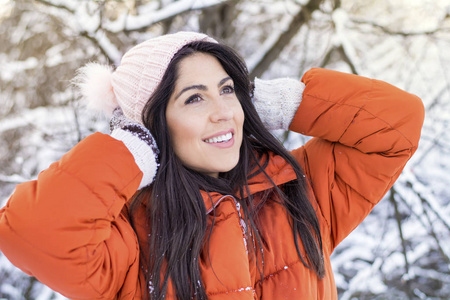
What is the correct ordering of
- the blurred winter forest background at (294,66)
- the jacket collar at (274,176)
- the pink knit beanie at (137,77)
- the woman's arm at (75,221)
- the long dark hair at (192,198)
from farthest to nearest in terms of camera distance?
the blurred winter forest background at (294,66) < the jacket collar at (274,176) < the pink knit beanie at (137,77) < the long dark hair at (192,198) < the woman's arm at (75,221)

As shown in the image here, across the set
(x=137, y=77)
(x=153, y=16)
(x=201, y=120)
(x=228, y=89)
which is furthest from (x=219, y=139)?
(x=153, y=16)

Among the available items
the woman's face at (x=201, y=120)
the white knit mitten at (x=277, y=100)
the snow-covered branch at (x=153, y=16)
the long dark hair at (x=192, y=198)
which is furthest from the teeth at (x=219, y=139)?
the snow-covered branch at (x=153, y=16)

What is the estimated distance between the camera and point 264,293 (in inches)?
55.7

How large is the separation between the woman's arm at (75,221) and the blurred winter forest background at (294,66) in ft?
5.35

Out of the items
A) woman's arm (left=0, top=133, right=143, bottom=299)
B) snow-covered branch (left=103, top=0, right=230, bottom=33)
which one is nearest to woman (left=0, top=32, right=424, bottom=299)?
woman's arm (left=0, top=133, right=143, bottom=299)

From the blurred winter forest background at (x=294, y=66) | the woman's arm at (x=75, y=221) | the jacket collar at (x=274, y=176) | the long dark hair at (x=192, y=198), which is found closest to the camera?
the woman's arm at (x=75, y=221)

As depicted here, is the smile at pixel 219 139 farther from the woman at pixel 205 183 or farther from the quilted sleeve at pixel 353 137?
the quilted sleeve at pixel 353 137

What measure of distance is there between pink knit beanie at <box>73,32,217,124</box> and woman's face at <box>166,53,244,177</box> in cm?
7

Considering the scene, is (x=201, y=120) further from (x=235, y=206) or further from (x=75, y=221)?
(x=75, y=221)

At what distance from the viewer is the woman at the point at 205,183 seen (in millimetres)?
1145

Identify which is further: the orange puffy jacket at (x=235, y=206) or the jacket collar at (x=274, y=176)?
the jacket collar at (x=274, y=176)

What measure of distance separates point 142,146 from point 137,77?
0.30 meters


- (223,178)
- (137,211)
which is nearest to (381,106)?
(223,178)

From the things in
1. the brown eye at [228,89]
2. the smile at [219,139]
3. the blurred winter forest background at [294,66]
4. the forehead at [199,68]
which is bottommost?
the blurred winter forest background at [294,66]
